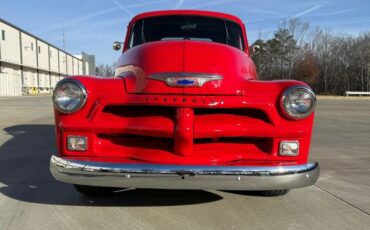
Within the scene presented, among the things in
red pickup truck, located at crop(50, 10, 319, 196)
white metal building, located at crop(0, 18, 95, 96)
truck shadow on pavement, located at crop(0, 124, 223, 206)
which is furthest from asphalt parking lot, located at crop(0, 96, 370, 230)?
white metal building, located at crop(0, 18, 95, 96)

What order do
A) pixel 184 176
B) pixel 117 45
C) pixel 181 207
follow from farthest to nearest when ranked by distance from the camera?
pixel 117 45
pixel 181 207
pixel 184 176

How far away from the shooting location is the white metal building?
43.6m

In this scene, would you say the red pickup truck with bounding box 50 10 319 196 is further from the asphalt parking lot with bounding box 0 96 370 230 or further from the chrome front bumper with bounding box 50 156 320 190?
the asphalt parking lot with bounding box 0 96 370 230

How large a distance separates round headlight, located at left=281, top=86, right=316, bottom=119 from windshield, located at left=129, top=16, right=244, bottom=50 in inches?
76.8

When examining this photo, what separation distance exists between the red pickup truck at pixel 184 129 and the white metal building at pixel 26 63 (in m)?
29.9

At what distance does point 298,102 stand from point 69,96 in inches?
75.4

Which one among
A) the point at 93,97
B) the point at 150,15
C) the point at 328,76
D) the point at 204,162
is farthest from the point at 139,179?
the point at 328,76

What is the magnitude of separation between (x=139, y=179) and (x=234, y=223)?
37.4 inches

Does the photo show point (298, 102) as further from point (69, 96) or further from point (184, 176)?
point (69, 96)

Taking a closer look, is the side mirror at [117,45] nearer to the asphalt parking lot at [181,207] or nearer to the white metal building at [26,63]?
the asphalt parking lot at [181,207]

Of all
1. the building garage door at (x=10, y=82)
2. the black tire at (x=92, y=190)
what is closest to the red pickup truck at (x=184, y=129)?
the black tire at (x=92, y=190)

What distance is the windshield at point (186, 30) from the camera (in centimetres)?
504

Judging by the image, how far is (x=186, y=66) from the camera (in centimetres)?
334

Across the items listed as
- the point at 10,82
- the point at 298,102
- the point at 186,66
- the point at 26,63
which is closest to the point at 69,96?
the point at 186,66
